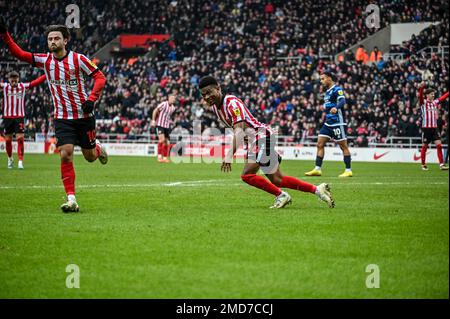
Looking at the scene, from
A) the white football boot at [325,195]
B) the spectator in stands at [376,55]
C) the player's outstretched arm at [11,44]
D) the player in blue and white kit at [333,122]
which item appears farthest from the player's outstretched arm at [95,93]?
the spectator in stands at [376,55]

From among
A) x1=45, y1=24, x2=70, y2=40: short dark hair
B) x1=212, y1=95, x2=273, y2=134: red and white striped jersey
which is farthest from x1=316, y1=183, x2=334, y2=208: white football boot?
x1=45, y1=24, x2=70, y2=40: short dark hair

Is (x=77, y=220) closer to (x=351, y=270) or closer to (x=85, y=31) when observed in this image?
(x=351, y=270)

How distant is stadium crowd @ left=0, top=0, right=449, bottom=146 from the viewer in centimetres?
3469

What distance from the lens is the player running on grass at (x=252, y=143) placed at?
10469mm

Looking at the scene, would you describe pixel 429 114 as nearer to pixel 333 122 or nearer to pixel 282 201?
pixel 333 122

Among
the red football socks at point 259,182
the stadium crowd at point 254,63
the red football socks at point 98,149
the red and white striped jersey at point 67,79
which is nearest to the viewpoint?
the red and white striped jersey at point 67,79

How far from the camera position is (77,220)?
30.9 ft

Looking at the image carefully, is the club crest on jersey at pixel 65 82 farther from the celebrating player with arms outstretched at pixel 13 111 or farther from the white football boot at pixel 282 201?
the celebrating player with arms outstretched at pixel 13 111

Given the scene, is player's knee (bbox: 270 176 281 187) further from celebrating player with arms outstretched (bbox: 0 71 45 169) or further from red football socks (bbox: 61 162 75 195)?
celebrating player with arms outstretched (bbox: 0 71 45 169)

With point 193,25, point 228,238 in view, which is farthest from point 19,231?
point 193,25

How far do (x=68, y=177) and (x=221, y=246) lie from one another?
4120 mm

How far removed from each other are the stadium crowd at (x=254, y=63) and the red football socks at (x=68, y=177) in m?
24.7

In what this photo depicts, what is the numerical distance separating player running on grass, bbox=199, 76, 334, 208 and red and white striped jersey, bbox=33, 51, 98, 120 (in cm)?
191

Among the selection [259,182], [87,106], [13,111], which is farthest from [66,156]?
[13,111]
